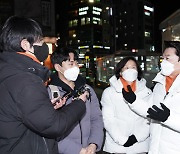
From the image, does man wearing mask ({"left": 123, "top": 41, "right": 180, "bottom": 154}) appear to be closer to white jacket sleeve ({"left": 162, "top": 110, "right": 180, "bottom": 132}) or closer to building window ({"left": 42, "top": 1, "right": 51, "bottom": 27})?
white jacket sleeve ({"left": 162, "top": 110, "right": 180, "bottom": 132})

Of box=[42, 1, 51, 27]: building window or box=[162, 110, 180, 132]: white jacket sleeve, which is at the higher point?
box=[42, 1, 51, 27]: building window

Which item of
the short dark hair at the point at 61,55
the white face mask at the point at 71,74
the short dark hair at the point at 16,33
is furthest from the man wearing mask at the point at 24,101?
the short dark hair at the point at 61,55

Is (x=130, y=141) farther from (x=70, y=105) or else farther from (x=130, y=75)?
(x=70, y=105)

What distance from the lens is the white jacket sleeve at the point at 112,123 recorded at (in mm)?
3566

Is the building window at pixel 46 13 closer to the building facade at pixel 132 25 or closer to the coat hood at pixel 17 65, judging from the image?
the coat hood at pixel 17 65

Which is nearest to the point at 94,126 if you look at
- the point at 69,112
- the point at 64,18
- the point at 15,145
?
the point at 69,112

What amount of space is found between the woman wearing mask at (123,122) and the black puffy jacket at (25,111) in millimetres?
1671

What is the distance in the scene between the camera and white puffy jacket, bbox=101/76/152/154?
11.9 feet

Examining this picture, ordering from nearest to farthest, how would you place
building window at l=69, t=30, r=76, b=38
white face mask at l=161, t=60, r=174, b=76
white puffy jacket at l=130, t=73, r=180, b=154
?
white puffy jacket at l=130, t=73, r=180, b=154 → white face mask at l=161, t=60, r=174, b=76 → building window at l=69, t=30, r=76, b=38

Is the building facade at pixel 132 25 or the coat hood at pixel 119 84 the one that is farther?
the building facade at pixel 132 25

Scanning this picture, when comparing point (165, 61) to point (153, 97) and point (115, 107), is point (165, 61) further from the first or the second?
point (115, 107)

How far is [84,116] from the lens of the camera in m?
3.25

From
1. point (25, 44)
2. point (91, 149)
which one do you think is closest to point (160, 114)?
point (91, 149)

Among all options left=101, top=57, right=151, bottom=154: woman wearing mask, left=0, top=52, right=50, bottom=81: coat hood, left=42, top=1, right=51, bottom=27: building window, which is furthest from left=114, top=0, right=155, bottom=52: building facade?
left=0, top=52, right=50, bottom=81: coat hood
